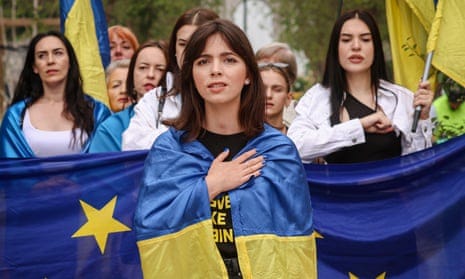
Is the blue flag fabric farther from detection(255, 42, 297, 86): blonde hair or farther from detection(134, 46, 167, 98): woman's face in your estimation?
detection(255, 42, 297, 86): blonde hair

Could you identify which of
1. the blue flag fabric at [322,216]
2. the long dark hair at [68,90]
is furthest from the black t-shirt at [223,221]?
the long dark hair at [68,90]

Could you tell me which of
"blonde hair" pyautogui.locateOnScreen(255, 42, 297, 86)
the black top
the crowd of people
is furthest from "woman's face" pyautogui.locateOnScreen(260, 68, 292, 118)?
the black top

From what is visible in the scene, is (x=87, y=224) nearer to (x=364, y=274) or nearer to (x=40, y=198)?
(x=40, y=198)

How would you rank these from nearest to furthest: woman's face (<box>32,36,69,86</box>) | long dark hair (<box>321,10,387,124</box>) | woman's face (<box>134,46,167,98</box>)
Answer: long dark hair (<box>321,10,387,124</box>)
woman's face (<box>32,36,69,86</box>)
woman's face (<box>134,46,167,98</box>)

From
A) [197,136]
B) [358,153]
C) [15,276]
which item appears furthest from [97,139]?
[197,136]

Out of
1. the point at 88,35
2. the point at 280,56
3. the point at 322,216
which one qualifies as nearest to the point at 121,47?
the point at 88,35

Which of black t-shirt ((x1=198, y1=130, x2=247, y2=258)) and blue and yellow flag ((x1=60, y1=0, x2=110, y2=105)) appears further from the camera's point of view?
blue and yellow flag ((x1=60, y1=0, x2=110, y2=105))

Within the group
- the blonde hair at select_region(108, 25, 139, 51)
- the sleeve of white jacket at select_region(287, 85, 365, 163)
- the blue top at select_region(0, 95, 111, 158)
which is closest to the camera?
the sleeve of white jacket at select_region(287, 85, 365, 163)

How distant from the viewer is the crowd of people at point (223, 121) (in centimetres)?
392

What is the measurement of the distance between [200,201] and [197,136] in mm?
318

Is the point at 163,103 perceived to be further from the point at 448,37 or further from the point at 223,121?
the point at 448,37

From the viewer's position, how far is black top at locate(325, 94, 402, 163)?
5.54 meters

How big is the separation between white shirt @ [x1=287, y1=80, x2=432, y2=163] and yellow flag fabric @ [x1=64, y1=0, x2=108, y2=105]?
2345 mm

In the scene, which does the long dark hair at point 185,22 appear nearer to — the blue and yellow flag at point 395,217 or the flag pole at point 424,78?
the blue and yellow flag at point 395,217
